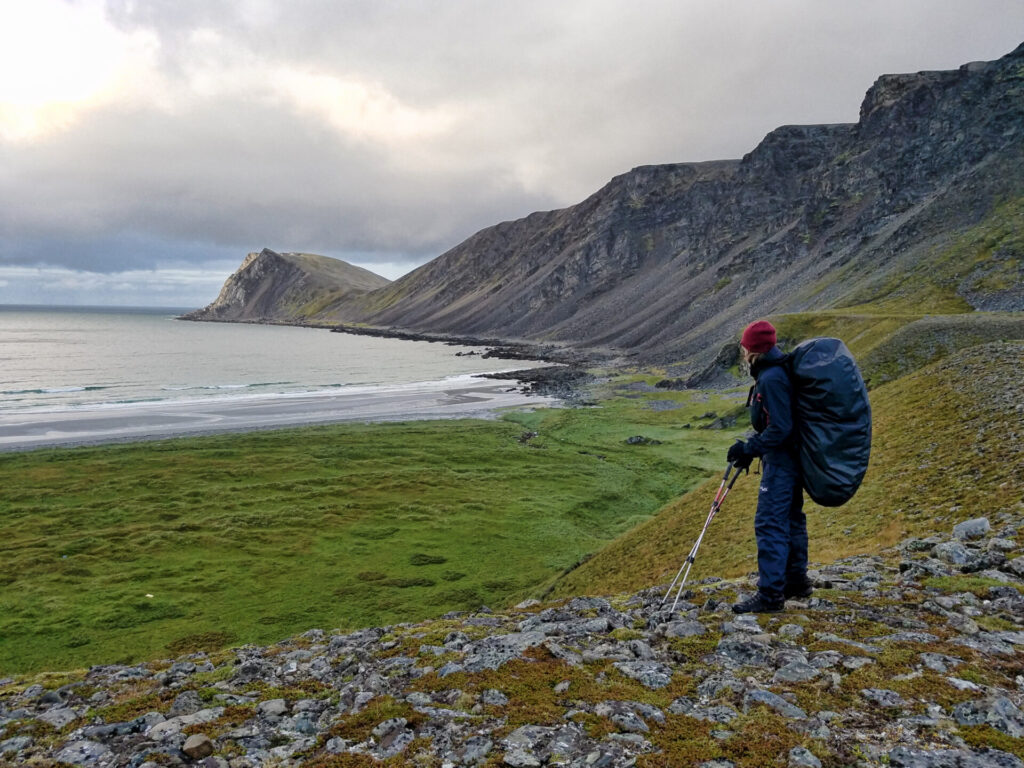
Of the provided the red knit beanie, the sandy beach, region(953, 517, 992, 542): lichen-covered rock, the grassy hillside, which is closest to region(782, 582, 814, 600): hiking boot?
the red knit beanie

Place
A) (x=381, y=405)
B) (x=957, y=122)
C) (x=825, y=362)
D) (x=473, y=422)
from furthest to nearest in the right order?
1. (x=957, y=122)
2. (x=381, y=405)
3. (x=473, y=422)
4. (x=825, y=362)

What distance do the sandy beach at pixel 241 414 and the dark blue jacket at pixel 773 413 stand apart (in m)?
68.9

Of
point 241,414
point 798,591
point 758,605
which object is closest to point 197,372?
point 241,414

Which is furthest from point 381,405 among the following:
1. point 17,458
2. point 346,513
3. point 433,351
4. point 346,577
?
point 433,351

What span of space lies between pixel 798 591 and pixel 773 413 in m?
3.35

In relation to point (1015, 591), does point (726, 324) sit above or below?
above

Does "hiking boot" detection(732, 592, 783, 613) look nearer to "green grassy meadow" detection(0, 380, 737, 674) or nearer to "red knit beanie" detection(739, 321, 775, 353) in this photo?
"red knit beanie" detection(739, 321, 775, 353)

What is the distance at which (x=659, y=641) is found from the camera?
360 inches

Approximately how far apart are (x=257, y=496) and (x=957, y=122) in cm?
16435

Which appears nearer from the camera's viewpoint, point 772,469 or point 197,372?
point 772,469

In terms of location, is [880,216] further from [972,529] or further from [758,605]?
[758,605]

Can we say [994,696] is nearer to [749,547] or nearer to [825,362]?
[825,362]

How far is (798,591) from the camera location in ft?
32.7

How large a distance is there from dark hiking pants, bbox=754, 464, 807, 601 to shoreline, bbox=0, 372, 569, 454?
67.1m
